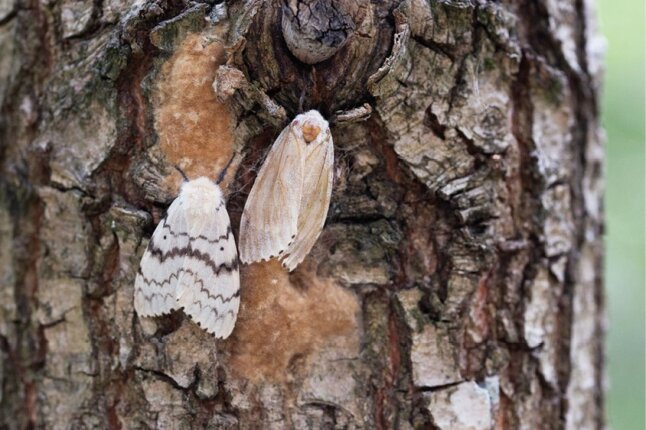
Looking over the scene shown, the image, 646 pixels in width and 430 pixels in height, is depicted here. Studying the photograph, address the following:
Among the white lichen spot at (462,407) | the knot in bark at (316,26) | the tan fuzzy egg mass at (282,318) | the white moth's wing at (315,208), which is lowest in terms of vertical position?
the white lichen spot at (462,407)

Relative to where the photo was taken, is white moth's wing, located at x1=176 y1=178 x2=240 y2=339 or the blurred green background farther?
the blurred green background

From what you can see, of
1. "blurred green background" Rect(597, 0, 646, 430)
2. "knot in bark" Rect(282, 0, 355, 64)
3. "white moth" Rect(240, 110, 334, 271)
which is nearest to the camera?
"knot in bark" Rect(282, 0, 355, 64)

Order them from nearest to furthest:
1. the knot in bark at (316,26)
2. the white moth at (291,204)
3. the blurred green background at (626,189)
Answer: the knot in bark at (316,26) < the white moth at (291,204) < the blurred green background at (626,189)

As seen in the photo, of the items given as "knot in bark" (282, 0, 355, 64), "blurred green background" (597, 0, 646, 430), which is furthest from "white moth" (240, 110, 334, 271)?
"blurred green background" (597, 0, 646, 430)

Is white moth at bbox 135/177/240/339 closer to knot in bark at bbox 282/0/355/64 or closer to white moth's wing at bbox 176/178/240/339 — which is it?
white moth's wing at bbox 176/178/240/339

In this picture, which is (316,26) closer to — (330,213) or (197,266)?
(330,213)

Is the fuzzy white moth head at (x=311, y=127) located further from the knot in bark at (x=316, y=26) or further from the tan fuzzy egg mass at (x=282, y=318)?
the tan fuzzy egg mass at (x=282, y=318)

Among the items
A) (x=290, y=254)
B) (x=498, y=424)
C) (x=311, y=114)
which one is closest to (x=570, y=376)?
(x=498, y=424)

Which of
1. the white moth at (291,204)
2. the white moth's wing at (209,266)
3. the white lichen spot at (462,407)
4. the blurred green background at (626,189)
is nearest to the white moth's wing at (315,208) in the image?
the white moth at (291,204)
